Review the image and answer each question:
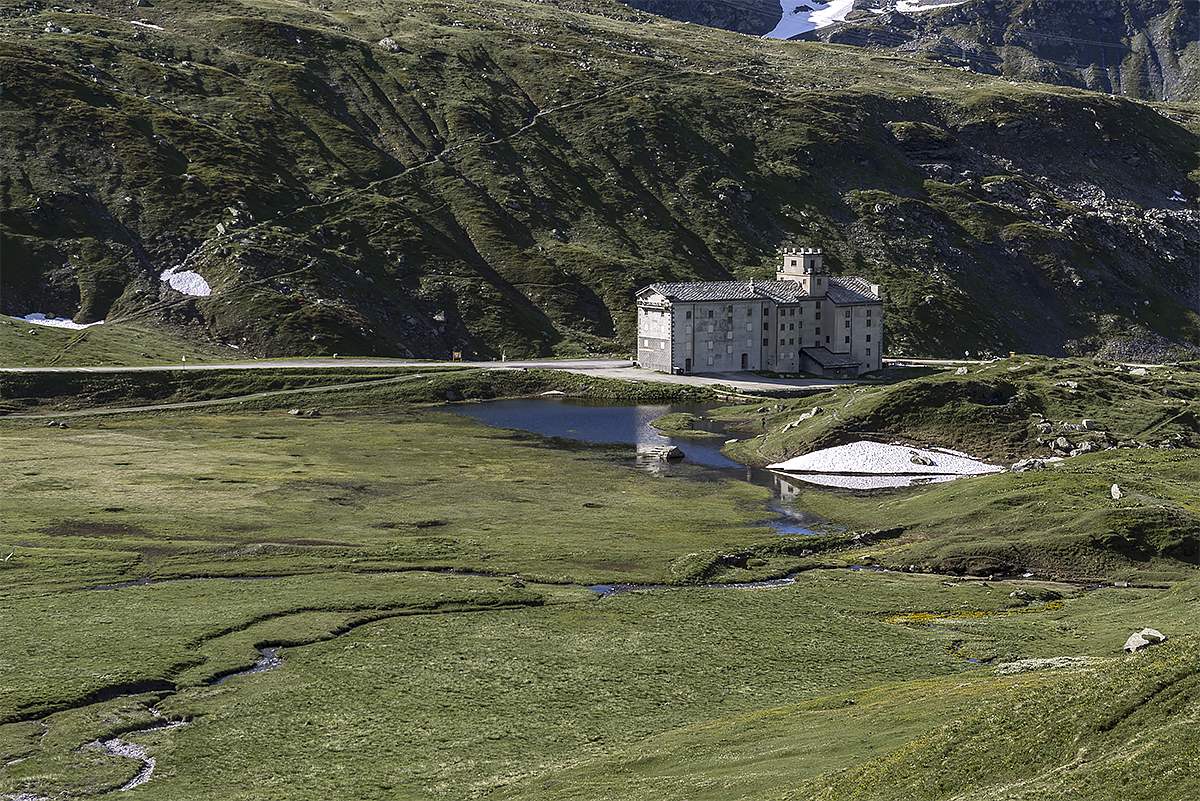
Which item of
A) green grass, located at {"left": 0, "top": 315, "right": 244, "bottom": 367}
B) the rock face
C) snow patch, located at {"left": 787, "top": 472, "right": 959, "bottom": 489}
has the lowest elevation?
snow patch, located at {"left": 787, "top": 472, "right": 959, "bottom": 489}

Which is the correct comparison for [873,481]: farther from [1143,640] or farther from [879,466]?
[1143,640]

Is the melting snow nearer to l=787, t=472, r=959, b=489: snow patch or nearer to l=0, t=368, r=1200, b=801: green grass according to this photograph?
l=787, t=472, r=959, b=489: snow patch

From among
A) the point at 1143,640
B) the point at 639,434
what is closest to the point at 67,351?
the point at 639,434

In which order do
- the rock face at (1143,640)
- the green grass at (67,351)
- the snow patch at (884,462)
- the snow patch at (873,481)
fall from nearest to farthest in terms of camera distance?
the rock face at (1143,640) < the snow patch at (873,481) < the snow patch at (884,462) < the green grass at (67,351)

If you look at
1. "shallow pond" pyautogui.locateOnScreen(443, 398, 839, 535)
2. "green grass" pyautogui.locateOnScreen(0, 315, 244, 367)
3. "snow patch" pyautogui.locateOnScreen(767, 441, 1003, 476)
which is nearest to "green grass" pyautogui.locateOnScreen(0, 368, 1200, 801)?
"shallow pond" pyautogui.locateOnScreen(443, 398, 839, 535)

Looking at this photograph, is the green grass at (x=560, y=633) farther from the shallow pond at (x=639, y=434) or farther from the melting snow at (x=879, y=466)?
the melting snow at (x=879, y=466)

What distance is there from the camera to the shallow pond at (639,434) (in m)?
124

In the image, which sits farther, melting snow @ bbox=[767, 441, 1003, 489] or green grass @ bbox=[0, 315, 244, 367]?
green grass @ bbox=[0, 315, 244, 367]

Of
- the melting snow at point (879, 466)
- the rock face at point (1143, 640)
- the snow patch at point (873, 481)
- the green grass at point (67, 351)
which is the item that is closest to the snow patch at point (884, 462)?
the melting snow at point (879, 466)

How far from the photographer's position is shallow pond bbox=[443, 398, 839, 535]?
12355 centimetres

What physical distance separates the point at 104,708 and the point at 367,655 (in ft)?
48.0

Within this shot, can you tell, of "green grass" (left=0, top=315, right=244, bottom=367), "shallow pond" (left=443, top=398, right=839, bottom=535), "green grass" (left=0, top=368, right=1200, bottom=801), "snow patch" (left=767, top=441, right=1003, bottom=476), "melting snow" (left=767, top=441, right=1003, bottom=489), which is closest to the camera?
"green grass" (left=0, top=368, right=1200, bottom=801)

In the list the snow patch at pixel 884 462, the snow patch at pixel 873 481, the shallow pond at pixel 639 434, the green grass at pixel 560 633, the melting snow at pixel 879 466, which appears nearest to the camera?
the green grass at pixel 560 633

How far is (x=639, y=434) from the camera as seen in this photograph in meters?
164
